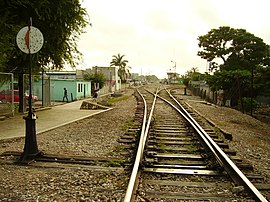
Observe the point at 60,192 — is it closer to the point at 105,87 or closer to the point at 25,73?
the point at 25,73

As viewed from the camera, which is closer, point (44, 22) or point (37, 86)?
point (44, 22)

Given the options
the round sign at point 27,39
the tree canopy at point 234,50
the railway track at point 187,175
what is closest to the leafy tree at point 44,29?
the round sign at point 27,39

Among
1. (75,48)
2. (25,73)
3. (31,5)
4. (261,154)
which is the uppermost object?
(31,5)

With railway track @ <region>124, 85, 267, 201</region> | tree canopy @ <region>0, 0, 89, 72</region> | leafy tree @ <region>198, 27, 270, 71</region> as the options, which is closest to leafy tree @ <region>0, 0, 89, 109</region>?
tree canopy @ <region>0, 0, 89, 72</region>

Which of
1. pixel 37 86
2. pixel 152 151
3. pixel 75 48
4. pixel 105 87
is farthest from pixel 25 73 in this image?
pixel 105 87

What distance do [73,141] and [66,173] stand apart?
3.03 meters

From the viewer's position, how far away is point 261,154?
24.1ft

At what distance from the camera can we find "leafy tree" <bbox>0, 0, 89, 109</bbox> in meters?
12.5

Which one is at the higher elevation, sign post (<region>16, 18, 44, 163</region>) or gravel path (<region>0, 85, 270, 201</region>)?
sign post (<region>16, 18, 44, 163</region>)

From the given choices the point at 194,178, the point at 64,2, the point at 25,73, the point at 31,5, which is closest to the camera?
the point at 194,178

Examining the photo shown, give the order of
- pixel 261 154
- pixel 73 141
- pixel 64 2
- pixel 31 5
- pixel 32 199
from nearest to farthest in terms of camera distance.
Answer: pixel 32 199
pixel 261 154
pixel 73 141
pixel 31 5
pixel 64 2

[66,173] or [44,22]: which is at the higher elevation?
[44,22]

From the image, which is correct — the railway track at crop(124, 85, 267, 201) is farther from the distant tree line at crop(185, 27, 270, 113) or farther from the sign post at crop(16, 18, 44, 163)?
the distant tree line at crop(185, 27, 270, 113)

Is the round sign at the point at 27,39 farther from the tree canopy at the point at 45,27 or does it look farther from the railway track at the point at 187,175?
the tree canopy at the point at 45,27
